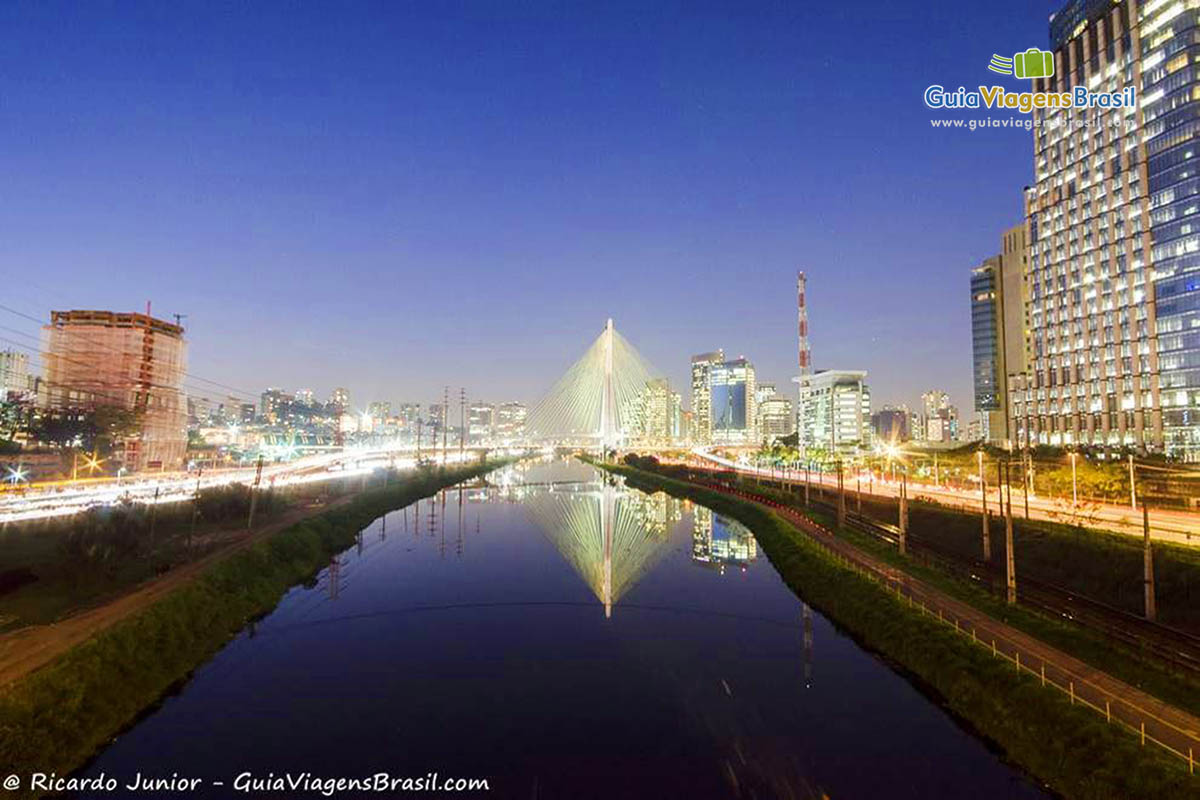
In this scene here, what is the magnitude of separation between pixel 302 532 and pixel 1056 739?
38.8 metres

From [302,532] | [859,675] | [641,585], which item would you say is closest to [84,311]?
[302,532]

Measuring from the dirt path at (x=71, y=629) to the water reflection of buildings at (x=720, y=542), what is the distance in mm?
28490

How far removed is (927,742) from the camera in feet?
56.6

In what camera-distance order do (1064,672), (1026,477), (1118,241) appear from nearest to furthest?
(1064,672)
(1026,477)
(1118,241)

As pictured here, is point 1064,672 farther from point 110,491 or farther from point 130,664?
point 110,491

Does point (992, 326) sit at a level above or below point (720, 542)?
above

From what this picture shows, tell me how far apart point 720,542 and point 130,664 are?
127 ft

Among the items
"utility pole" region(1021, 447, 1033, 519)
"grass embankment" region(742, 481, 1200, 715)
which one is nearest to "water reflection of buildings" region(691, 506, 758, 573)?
"grass embankment" region(742, 481, 1200, 715)

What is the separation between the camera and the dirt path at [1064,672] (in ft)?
→ 46.0

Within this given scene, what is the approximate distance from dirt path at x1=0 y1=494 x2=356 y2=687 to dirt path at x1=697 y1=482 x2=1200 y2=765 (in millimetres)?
25798

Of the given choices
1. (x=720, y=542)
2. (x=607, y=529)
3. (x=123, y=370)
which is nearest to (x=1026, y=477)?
(x=720, y=542)

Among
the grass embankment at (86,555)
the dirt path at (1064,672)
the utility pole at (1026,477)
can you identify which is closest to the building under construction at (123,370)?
the grass embankment at (86,555)

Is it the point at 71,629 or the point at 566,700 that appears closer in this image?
the point at 71,629

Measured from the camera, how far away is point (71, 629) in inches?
779
